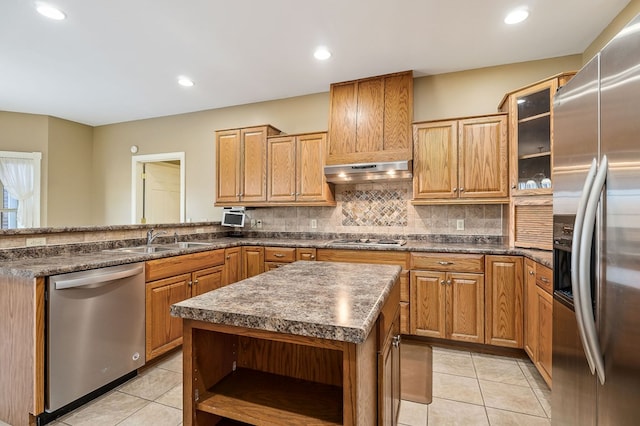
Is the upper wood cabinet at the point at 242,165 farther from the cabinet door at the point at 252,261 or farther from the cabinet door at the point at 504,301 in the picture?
the cabinet door at the point at 504,301

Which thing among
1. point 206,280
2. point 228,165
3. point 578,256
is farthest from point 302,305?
point 228,165

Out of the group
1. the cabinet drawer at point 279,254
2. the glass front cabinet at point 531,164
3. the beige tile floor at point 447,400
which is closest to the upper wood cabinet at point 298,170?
the cabinet drawer at point 279,254

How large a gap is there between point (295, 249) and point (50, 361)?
1.98 m

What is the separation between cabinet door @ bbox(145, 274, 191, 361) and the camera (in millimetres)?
2307

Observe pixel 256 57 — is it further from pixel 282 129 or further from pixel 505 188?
pixel 505 188

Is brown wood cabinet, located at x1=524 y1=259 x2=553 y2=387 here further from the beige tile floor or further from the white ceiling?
the white ceiling

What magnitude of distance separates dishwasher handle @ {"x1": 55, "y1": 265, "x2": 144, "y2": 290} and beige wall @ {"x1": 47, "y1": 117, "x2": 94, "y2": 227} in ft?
12.0

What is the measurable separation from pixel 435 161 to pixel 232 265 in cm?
235

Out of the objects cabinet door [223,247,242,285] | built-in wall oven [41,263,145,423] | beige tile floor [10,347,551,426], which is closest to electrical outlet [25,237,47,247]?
built-in wall oven [41,263,145,423]

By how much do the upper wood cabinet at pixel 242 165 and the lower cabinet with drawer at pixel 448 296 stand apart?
6.52 feet

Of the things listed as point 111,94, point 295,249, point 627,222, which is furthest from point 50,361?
point 111,94

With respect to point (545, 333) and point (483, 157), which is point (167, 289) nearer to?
point (545, 333)

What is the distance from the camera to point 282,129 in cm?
394

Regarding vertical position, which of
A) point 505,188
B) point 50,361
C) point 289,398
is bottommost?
point 50,361
